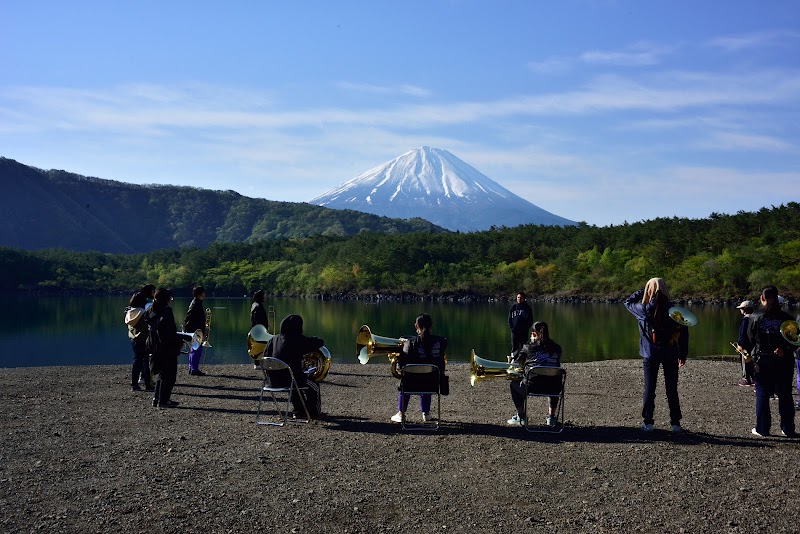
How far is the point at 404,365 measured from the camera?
31.1 ft

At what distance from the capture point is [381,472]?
7441 millimetres

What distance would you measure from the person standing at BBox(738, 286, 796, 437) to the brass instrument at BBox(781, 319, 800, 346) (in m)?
0.04

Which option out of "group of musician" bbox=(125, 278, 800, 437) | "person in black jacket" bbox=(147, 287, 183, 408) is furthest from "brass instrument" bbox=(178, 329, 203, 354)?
"group of musician" bbox=(125, 278, 800, 437)

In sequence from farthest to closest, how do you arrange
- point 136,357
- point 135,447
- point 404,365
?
point 136,357
point 404,365
point 135,447

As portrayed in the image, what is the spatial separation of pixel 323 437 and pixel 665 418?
4420 millimetres

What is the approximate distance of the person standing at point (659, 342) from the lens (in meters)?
8.95

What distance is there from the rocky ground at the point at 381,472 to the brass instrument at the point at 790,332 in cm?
108

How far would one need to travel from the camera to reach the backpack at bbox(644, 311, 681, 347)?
898 centimetres

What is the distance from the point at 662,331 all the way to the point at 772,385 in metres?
1.33

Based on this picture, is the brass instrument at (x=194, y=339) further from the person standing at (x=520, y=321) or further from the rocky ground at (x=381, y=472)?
the person standing at (x=520, y=321)

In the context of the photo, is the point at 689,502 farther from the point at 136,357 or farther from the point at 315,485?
the point at 136,357

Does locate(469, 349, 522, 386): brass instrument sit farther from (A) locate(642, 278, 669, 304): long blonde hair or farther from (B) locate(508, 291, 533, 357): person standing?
(B) locate(508, 291, 533, 357): person standing

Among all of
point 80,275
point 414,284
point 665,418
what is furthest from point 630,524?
point 80,275

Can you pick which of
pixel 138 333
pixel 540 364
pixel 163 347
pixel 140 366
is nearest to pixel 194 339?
pixel 140 366
